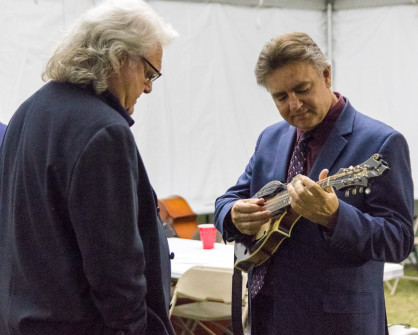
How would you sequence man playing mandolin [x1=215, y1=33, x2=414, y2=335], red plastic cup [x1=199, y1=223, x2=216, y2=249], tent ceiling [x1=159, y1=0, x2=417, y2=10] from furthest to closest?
1. tent ceiling [x1=159, y1=0, x2=417, y2=10]
2. red plastic cup [x1=199, y1=223, x2=216, y2=249]
3. man playing mandolin [x1=215, y1=33, x2=414, y2=335]

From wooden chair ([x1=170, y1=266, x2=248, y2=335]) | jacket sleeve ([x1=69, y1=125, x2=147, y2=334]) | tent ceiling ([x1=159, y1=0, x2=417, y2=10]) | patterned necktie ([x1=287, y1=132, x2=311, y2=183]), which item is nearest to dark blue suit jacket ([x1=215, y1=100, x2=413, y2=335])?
patterned necktie ([x1=287, y1=132, x2=311, y2=183])

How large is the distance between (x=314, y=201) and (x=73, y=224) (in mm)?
706

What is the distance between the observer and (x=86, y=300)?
169 centimetres

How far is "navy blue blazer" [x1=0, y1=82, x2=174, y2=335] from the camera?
5.31ft

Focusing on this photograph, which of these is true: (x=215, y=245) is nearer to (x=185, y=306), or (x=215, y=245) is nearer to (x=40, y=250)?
(x=185, y=306)

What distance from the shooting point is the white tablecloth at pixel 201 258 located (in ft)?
12.4

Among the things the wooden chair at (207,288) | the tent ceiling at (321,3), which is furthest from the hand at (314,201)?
the tent ceiling at (321,3)

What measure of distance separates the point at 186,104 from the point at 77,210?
16.4 ft

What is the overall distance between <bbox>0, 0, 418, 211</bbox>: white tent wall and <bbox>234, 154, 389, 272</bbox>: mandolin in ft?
12.4

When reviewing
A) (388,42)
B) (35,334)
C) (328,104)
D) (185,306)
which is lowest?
(185,306)

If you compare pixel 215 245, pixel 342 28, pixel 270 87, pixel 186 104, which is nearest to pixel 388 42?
pixel 342 28

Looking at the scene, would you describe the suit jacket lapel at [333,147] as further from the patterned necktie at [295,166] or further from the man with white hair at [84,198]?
the man with white hair at [84,198]

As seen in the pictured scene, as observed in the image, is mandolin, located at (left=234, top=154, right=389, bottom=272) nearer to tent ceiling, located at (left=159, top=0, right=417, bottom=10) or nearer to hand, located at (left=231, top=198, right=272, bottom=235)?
hand, located at (left=231, top=198, right=272, bottom=235)

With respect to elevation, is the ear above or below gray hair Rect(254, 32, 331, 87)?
below
